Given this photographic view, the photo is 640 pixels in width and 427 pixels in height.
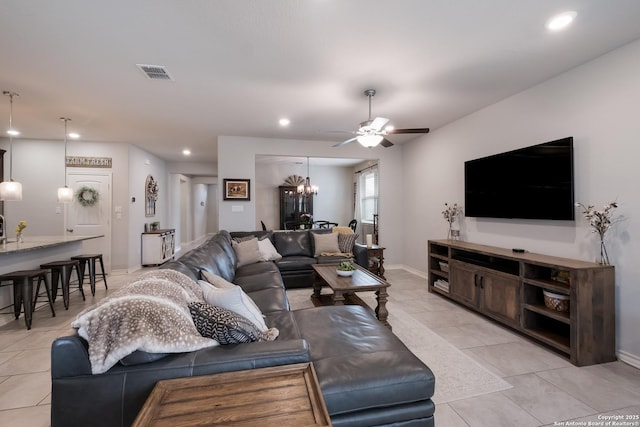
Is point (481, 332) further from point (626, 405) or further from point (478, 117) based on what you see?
point (478, 117)

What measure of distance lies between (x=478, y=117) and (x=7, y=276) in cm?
594

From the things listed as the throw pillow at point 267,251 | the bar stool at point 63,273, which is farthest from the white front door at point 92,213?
the throw pillow at point 267,251

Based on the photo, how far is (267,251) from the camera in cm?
452

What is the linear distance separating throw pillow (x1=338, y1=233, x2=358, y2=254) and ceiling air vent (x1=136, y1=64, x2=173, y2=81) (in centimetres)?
338

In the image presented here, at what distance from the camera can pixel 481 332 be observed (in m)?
2.90

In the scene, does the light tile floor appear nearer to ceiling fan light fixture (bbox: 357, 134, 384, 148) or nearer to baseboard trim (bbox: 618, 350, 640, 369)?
baseboard trim (bbox: 618, 350, 640, 369)

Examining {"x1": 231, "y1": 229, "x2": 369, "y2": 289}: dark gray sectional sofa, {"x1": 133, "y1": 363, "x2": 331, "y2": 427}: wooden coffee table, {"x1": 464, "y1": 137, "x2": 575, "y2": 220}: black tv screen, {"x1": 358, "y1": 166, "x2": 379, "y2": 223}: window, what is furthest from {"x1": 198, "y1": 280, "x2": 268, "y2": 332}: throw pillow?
{"x1": 358, "y1": 166, "x2": 379, "y2": 223}: window

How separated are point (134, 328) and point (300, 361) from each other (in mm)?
Result: 675

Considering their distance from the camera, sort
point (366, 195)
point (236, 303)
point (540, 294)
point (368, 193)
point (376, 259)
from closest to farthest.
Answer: point (236, 303)
point (540, 294)
point (376, 259)
point (368, 193)
point (366, 195)

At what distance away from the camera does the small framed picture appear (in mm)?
5254

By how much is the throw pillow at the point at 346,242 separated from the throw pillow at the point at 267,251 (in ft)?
3.58

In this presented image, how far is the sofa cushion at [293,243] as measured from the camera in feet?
16.3

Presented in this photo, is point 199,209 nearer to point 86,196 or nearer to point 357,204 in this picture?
point 86,196

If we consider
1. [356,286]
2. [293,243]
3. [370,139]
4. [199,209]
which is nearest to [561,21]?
[370,139]
